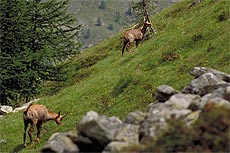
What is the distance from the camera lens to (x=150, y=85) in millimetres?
26688

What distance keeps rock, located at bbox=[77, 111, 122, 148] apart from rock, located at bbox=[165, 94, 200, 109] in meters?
2.28

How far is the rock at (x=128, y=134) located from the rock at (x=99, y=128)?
0.64 ft

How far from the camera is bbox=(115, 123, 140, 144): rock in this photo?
12789 mm

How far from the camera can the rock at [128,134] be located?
Result: 1279 centimetres

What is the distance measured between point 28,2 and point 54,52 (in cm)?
693

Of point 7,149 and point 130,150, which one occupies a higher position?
point 130,150

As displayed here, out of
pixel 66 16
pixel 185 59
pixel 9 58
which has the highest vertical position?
pixel 66 16

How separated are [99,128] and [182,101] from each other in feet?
11.6

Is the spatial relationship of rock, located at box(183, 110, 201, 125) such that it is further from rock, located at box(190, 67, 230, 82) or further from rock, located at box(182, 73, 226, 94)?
rock, located at box(190, 67, 230, 82)

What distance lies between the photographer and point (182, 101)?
14797mm

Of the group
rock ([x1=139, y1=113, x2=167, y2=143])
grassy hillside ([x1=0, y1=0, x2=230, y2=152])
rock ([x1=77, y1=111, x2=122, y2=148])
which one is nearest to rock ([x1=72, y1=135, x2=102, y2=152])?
rock ([x1=77, y1=111, x2=122, y2=148])

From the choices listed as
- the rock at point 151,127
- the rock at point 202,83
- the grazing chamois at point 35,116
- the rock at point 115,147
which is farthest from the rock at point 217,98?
the grazing chamois at point 35,116

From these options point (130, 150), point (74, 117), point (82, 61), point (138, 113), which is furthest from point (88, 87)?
point (82, 61)

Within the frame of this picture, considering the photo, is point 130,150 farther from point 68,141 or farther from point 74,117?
point 74,117
